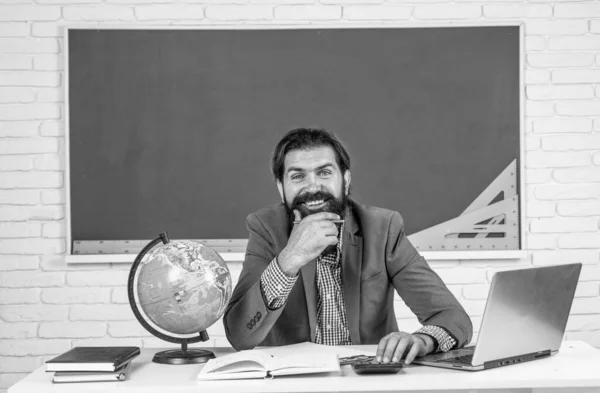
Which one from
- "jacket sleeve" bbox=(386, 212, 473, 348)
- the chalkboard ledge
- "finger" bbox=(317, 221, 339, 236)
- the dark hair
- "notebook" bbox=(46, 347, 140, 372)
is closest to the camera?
"notebook" bbox=(46, 347, 140, 372)

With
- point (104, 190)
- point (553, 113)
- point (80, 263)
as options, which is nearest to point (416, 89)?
point (553, 113)

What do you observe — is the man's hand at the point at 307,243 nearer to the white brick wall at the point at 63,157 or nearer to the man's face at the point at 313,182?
A: the man's face at the point at 313,182

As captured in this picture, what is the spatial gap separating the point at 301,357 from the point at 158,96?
70.9 inches

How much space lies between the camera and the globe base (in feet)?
5.98

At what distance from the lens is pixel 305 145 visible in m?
2.35

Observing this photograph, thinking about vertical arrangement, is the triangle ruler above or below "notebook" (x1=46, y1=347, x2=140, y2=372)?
above

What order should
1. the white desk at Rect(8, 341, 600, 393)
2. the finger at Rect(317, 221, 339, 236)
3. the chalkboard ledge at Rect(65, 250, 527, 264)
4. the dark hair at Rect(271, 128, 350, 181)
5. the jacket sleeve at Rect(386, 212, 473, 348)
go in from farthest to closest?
the chalkboard ledge at Rect(65, 250, 527, 264)
the dark hair at Rect(271, 128, 350, 181)
the jacket sleeve at Rect(386, 212, 473, 348)
the finger at Rect(317, 221, 339, 236)
the white desk at Rect(8, 341, 600, 393)

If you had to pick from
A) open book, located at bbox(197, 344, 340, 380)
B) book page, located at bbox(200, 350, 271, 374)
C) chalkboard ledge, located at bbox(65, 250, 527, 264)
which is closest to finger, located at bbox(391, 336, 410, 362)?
open book, located at bbox(197, 344, 340, 380)

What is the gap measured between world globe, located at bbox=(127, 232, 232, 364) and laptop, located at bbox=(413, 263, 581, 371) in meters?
0.52

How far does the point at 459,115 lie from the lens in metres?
3.23

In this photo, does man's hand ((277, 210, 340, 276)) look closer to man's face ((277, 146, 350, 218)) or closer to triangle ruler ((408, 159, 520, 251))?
man's face ((277, 146, 350, 218))

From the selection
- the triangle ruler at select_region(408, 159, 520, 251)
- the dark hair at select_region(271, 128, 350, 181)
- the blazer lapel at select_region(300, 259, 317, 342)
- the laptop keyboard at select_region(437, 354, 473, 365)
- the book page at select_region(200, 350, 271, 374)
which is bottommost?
the laptop keyboard at select_region(437, 354, 473, 365)

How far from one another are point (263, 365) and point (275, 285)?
0.36 m

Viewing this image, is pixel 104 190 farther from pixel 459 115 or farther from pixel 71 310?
pixel 459 115
